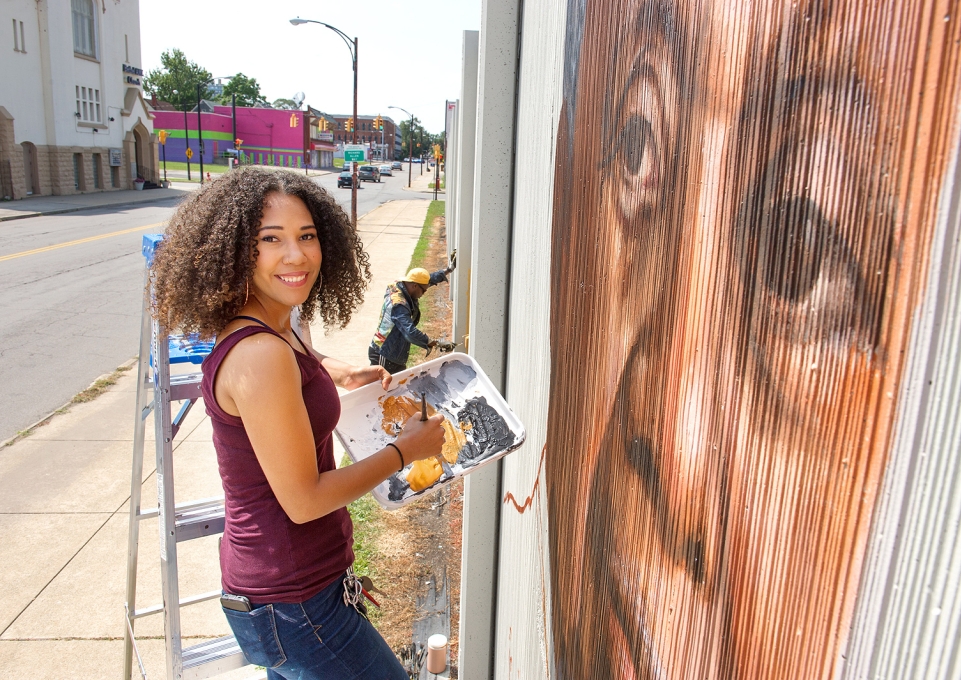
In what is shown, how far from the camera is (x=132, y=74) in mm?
37938

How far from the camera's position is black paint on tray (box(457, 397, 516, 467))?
197cm

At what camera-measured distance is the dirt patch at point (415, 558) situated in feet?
12.2

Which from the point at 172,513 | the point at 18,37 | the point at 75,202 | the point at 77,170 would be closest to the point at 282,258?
the point at 172,513

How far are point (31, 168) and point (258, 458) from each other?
34.9 m

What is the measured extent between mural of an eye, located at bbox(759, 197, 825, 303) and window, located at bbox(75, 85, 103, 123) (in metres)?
38.9

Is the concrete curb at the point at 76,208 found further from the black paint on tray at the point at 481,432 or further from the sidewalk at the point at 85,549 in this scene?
the black paint on tray at the point at 481,432

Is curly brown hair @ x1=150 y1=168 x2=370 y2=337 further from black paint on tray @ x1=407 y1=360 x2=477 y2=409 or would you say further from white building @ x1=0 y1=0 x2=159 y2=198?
white building @ x1=0 y1=0 x2=159 y2=198

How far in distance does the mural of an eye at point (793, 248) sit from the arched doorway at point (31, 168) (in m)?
35.5

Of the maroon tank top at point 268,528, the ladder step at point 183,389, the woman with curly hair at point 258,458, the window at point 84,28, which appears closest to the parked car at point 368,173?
the window at point 84,28

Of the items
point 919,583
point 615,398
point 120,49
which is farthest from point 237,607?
point 120,49

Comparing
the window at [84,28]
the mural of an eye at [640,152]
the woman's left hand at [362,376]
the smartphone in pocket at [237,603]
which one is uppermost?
the window at [84,28]

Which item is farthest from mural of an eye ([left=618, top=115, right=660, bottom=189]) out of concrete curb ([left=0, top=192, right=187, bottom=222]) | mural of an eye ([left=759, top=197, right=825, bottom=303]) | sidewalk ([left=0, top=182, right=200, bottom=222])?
concrete curb ([left=0, top=192, right=187, bottom=222])

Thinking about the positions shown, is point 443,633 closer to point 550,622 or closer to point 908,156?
point 550,622

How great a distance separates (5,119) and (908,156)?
34.1 metres
